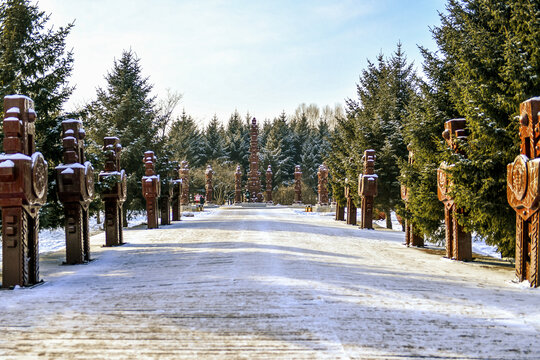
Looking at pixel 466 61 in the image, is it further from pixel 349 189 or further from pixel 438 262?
pixel 349 189

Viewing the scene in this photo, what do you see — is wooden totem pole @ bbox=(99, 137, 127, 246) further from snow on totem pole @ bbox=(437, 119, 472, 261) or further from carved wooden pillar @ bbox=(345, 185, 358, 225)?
carved wooden pillar @ bbox=(345, 185, 358, 225)

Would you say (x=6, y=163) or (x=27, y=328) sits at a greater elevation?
(x=6, y=163)

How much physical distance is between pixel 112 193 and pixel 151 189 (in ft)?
16.7

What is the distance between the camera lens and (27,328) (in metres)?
5.32

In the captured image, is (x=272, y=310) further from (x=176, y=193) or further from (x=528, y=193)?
(x=176, y=193)

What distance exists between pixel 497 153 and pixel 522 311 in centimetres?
430

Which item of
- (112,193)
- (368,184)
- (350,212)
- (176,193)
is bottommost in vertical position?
(350,212)

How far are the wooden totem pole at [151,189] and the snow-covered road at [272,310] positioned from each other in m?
8.19

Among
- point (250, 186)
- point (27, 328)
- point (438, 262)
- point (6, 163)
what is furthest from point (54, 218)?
point (250, 186)

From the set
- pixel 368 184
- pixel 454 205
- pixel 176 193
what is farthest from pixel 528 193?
pixel 176 193

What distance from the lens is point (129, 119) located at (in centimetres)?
2652

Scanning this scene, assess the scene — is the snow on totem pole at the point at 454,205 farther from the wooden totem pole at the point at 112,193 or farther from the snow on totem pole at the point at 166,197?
the snow on totem pole at the point at 166,197

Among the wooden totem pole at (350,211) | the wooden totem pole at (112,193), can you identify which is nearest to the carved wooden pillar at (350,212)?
the wooden totem pole at (350,211)

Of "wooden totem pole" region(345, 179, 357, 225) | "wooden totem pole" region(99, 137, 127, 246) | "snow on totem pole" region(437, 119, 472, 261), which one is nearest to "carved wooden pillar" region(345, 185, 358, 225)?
"wooden totem pole" region(345, 179, 357, 225)
